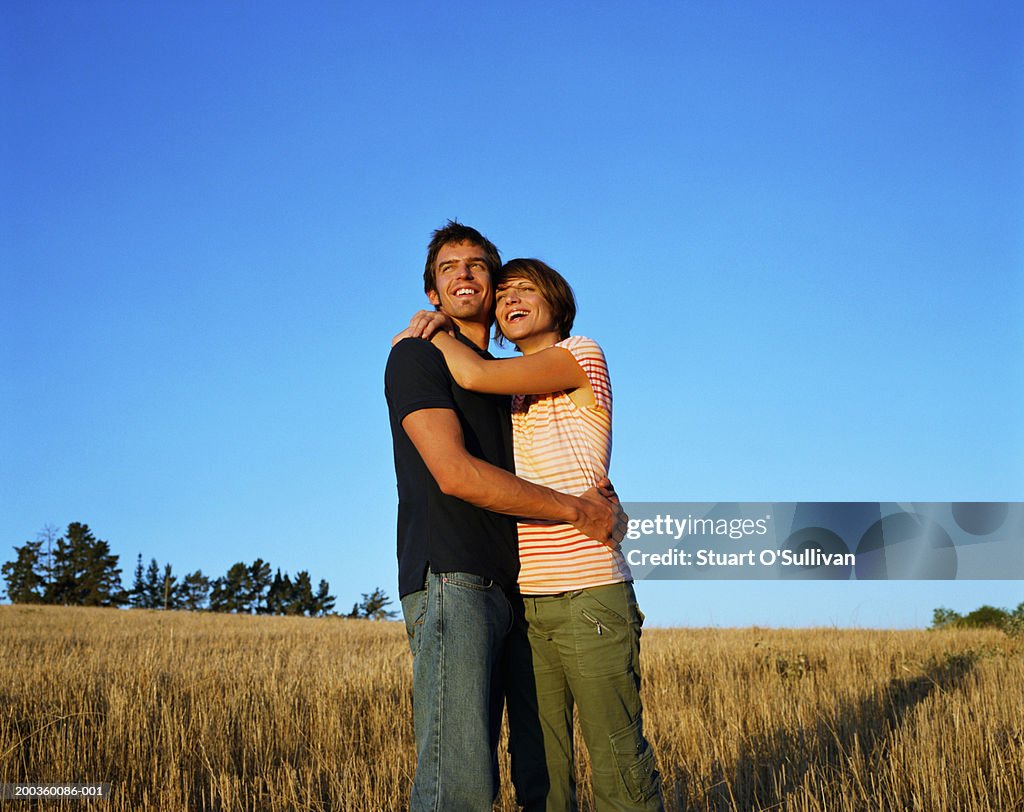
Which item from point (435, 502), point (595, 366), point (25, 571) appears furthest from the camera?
point (25, 571)

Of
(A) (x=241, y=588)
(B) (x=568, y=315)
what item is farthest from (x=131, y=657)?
(A) (x=241, y=588)

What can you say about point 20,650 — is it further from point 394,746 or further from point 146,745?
point 394,746

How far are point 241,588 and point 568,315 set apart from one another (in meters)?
72.4

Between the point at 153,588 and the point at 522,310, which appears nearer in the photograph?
the point at 522,310

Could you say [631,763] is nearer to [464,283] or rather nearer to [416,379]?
[416,379]

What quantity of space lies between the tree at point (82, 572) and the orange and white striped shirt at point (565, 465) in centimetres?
6423

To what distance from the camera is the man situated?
2.81m

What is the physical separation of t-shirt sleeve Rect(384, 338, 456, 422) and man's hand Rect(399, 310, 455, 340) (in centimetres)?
9

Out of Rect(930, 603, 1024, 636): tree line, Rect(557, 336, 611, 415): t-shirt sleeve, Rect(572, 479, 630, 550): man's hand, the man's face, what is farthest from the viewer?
Rect(930, 603, 1024, 636): tree line

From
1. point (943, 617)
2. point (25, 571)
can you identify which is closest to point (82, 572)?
point (25, 571)

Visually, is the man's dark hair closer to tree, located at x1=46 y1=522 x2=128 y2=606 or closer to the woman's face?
the woman's face

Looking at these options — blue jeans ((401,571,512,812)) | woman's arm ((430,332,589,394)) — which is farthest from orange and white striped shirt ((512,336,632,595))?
blue jeans ((401,571,512,812))

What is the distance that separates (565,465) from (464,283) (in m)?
0.90

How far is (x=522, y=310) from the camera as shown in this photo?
3.63 m
